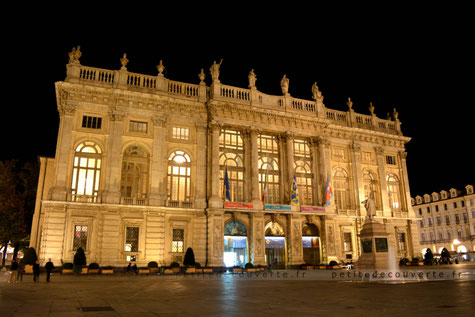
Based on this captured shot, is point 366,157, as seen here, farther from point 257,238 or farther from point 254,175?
point 257,238

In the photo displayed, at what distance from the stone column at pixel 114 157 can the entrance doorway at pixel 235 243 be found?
10750 millimetres

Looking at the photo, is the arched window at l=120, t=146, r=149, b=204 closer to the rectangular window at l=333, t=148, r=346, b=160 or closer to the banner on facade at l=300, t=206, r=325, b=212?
the banner on facade at l=300, t=206, r=325, b=212

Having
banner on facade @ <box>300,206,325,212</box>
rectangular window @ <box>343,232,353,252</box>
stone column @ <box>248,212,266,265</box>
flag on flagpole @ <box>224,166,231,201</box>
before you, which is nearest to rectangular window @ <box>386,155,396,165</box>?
rectangular window @ <box>343,232,353,252</box>

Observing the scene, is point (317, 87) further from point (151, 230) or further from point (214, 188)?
point (151, 230)

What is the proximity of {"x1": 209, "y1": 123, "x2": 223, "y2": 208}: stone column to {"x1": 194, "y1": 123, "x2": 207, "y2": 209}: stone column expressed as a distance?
808 mm

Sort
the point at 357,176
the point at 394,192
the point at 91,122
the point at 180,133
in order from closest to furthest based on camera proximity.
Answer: the point at 91,122 → the point at 180,133 → the point at 357,176 → the point at 394,192

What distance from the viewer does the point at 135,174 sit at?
34.6 meters

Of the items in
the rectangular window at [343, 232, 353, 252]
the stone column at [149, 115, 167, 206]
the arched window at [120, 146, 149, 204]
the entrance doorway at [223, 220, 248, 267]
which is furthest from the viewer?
the rectangular window at [343, 232, 353, 252]

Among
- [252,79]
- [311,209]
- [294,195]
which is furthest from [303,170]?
[252,79]

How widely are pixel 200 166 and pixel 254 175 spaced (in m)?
5.47

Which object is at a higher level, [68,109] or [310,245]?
[68,109]

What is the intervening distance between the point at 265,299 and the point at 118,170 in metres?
24.1

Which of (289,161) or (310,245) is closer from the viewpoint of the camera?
(310,245)

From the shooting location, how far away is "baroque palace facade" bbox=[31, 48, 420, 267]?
32000mm
